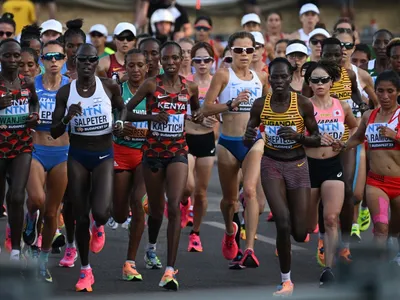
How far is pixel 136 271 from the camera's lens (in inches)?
361

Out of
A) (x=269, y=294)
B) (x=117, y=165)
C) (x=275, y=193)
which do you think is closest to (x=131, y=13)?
(x=117, y=165)

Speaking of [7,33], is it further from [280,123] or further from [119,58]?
[280,123]

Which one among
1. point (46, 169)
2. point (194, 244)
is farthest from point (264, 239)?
point (46, 169)

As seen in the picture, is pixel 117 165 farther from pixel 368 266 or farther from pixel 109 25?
pixel 109 25

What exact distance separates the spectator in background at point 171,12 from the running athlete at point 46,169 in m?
8.82

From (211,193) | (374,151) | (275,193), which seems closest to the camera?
(275,193)

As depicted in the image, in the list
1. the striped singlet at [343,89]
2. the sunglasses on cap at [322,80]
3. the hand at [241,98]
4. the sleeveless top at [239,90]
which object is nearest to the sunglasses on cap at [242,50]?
the sleeveless top at [239,90]

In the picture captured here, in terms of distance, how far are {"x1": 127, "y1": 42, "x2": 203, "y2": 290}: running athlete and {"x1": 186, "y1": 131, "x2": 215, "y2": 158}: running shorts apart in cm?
241

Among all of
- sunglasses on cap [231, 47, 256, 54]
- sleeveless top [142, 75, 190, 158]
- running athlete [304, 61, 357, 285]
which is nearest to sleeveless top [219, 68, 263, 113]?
sunglasses on cap [231, 47, 256, 54]

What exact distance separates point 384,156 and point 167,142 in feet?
6.14

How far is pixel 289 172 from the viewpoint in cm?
849

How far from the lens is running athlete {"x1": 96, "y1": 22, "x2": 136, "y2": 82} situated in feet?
37.6

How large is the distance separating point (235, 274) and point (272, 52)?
7.56m

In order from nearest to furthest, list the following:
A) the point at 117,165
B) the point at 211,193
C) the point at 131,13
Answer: the point at 117,165 < the point at 211,193 < the point at 131,13
